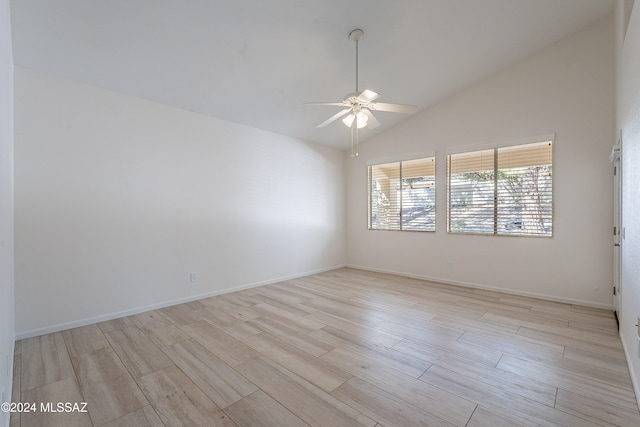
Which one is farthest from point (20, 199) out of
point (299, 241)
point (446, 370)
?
point (446, 370)

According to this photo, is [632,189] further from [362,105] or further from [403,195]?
[403,195]

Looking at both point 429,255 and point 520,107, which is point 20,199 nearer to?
point 429,255

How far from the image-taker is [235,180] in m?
4.47

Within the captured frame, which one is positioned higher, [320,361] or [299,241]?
[299,241]

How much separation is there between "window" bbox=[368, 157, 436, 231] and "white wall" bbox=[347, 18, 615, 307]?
183mm

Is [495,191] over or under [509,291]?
over

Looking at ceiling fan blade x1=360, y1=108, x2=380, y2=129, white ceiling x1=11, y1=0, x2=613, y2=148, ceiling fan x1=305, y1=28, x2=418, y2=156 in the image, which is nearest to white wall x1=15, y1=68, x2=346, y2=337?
white ceiling x1=11, y1=0, x2=613, y2=148

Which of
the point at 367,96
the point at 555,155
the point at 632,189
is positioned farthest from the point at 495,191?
the point at 367,96

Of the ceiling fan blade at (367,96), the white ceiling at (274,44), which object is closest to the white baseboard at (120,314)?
the white ceiling at (274,44)

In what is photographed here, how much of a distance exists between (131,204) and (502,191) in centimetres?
525

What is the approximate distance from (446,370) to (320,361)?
1.01 m

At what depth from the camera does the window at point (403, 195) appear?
5.13 meters

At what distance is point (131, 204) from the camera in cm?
344

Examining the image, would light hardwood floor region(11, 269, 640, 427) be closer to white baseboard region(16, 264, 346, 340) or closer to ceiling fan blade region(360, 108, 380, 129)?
white baseboard region(16, 264, 346, 340)
